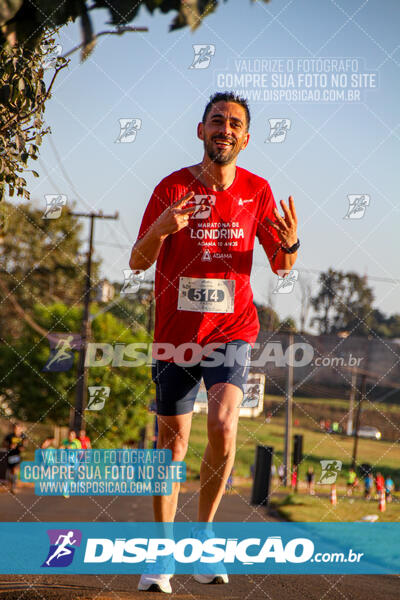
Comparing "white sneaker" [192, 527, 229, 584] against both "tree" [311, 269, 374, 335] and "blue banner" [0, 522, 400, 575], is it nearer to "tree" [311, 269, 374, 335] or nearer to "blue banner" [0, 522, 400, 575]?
"blue banner" [0, 522, 400, 575]

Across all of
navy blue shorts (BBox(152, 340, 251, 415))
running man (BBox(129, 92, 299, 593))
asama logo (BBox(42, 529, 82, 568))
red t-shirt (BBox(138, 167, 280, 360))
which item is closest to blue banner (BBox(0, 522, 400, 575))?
asama logo (BBox(42, 529, 82, 568))

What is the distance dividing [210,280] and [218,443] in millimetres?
998

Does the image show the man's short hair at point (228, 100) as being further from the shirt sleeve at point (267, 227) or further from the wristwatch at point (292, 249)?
the wristwatch at point (292, 249)

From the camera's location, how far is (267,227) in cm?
492

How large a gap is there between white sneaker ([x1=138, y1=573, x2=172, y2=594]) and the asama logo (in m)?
0.72

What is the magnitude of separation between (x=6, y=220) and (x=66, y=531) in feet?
7.94

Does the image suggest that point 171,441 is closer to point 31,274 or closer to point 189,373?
point 189,373

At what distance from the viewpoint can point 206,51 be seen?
A: 552cm

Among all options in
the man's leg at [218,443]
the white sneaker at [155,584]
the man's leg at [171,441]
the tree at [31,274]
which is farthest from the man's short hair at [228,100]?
the tree at [31,274]

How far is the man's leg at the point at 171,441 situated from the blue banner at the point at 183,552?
0.31ft

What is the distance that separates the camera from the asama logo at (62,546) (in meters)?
5.16

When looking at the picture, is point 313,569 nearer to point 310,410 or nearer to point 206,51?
point 206,51

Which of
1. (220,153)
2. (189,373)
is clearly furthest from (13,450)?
(220,153)

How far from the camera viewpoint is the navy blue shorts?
4.61 metres
